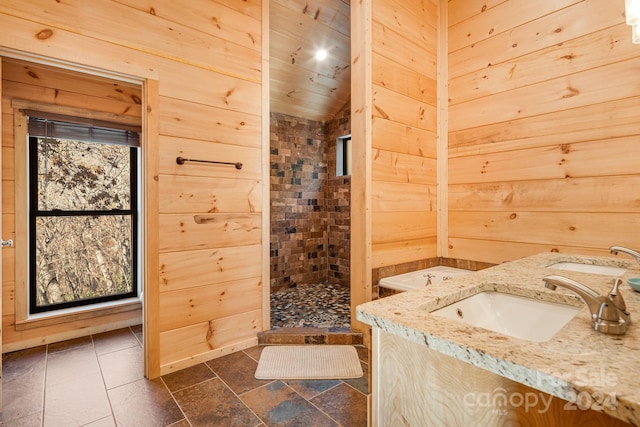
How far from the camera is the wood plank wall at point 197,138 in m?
1.82

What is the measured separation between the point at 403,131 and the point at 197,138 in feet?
5.35

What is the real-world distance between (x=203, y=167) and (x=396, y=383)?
1855 millimetres

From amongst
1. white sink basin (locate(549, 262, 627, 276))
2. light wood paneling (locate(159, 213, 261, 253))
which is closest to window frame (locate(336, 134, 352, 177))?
light wood paneling (locate(159, 213, 261, 253))

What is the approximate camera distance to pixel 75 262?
278 centimetres

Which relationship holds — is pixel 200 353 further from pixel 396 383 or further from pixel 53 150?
pixel 53 150

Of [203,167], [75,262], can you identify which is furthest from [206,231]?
[75,262]

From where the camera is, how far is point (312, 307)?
321 cm

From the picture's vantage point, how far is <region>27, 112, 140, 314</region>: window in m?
2.57

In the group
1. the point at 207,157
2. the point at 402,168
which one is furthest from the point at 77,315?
the point at 402,168

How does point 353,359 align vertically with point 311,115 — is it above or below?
A: below

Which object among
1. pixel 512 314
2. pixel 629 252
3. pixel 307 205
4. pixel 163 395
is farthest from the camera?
pixel 307 205

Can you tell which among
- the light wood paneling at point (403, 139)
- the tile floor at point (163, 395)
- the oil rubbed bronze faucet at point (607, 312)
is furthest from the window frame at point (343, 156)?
the oil rubbed bronze faucet at point (607, 312)

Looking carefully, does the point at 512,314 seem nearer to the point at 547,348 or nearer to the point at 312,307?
the point at 547,348

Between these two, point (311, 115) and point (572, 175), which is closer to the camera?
point (572, 175)
